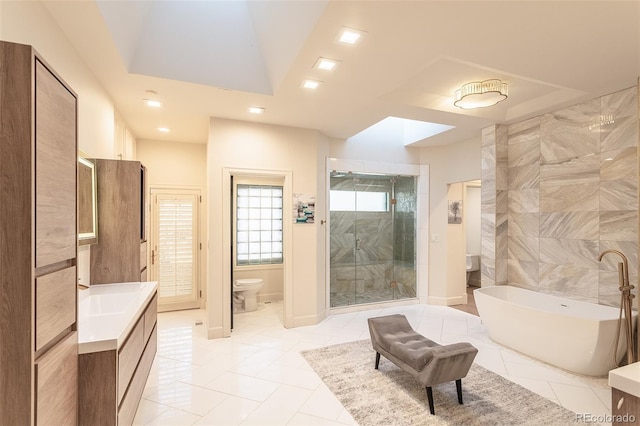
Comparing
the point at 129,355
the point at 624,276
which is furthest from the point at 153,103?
the point at 624,276

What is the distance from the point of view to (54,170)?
123 centimetres

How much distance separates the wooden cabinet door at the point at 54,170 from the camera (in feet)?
3.71

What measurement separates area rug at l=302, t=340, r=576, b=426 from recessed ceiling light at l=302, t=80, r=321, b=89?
2.81 metres

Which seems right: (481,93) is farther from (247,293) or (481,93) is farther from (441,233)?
(247,293)

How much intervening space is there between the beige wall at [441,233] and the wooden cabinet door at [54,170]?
5.11 m

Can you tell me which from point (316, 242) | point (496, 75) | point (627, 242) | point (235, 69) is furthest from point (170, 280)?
point (627, 242)

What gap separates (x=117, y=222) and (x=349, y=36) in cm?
248

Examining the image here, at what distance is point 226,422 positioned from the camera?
2.25 meters

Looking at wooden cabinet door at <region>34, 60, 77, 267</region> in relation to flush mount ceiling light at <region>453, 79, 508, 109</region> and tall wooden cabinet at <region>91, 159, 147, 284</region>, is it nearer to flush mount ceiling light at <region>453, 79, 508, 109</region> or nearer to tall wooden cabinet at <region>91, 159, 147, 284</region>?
tall wooden cabinet at <region>91, 159, 147, 284</region>

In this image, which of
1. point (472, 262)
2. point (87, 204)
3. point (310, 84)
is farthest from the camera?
point (472, 262)

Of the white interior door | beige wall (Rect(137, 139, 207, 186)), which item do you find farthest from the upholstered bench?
beige wall (Rect(137, 139, 207, 186))

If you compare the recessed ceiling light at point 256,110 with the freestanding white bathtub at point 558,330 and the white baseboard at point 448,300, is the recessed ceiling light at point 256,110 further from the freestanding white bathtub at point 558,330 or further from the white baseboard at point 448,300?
the white baseboard at point 448,300

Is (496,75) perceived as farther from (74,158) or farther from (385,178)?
(74,158)

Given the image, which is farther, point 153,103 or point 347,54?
point 153,103
